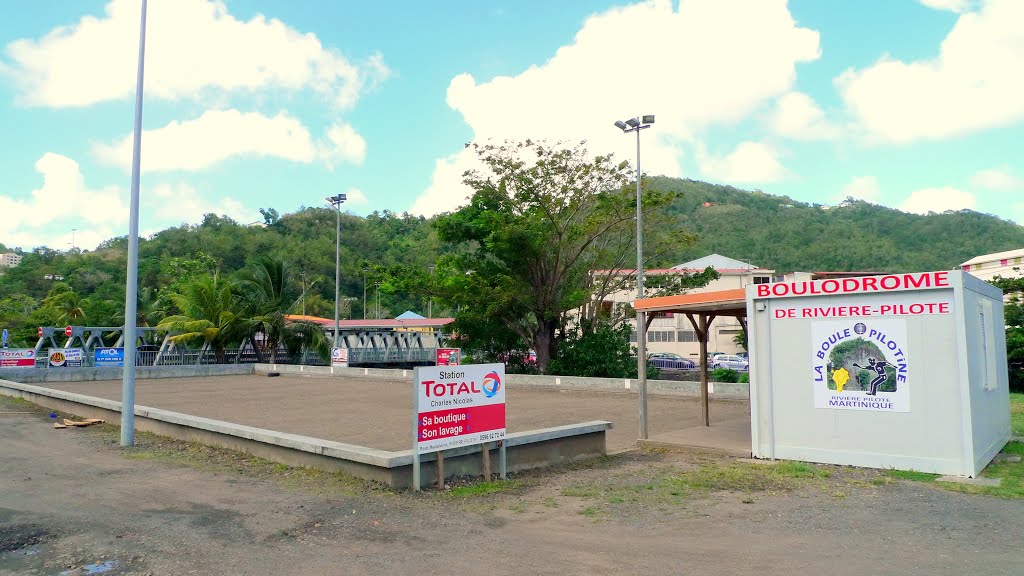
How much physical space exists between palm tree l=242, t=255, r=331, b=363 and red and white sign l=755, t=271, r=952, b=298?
32.3 metres

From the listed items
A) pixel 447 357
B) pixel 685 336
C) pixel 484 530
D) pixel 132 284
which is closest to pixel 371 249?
pixel 685 336

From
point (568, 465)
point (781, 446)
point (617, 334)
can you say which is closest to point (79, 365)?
point (617, 334)

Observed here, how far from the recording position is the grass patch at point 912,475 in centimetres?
863

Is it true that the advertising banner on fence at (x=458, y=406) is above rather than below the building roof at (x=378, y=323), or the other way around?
below

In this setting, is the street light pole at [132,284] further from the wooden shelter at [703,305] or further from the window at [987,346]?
the window at [987,346]

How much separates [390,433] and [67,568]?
777 centimetres

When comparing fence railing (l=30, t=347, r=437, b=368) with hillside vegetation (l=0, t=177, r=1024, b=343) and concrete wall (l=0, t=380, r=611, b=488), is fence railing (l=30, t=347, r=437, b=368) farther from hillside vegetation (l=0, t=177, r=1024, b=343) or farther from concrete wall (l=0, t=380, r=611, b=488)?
concrete wall (l=0, t=380, r=611, b=488)

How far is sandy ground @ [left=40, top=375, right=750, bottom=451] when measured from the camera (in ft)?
44.6

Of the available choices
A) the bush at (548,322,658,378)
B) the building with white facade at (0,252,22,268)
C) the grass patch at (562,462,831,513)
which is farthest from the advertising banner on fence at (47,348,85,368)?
the building with white facade at (0,252,22,268)

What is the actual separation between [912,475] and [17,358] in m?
33.9

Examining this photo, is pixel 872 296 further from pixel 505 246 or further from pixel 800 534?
pixel 505 246

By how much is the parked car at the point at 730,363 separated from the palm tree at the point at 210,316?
28072 millimetres

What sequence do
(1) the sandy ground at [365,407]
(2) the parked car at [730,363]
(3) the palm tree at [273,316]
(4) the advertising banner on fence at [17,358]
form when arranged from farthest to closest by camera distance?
(2) the parked car at [730,363] → (3) the palm tree at [273,316] → (4) the advertising banner on fence at [17,358] → (1) the sandy ground at [365,407]

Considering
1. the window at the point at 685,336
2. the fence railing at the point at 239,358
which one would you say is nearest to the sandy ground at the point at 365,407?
the fence railing at the point at 239,358
